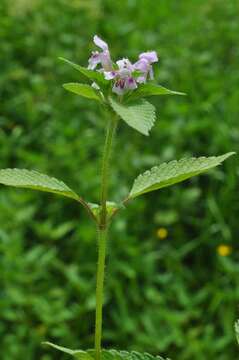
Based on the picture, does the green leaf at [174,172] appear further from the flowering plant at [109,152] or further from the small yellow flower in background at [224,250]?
the small yellow flower in background at [224,250]

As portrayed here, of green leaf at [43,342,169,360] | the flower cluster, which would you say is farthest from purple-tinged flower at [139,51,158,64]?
green leaf at [43,342,169,360]

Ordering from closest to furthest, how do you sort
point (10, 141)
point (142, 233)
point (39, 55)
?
1. point (142, 233)
2. point (10, 141)
3. point (39, 55)

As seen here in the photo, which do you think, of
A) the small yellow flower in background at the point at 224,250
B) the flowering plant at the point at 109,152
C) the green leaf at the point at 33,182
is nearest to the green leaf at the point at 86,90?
the flowering plant at the point at 109,152

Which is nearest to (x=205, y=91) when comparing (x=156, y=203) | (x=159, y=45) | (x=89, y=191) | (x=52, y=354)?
(x=159, y=45)

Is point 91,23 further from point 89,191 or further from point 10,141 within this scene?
point 89,191

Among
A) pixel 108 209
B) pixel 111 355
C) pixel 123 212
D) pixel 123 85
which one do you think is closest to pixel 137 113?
pixel 123 85

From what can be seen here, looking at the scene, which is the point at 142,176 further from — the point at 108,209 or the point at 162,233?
the point at 162,233

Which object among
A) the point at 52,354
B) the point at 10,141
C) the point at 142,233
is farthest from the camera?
the point at 10,141
